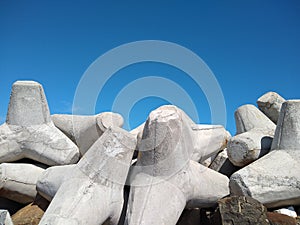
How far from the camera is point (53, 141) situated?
11.7ft

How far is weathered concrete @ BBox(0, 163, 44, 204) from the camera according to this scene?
3145 mm

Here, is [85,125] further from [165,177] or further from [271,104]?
[271,104]

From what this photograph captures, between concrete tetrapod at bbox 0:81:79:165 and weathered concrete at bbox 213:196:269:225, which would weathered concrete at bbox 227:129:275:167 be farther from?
concrete tetrapod at bbox 0:81:79:165

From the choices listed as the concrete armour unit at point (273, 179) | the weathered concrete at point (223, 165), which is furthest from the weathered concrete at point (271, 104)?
the concrete armour unit at point (273, 179)

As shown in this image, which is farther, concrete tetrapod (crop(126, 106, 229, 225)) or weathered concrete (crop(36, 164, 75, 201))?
weathered concrete (crop(36, 164, 75, 201))

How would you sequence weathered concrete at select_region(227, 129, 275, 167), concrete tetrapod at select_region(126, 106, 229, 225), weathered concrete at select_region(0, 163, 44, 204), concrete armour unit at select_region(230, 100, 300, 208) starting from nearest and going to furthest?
concrete tetrapod at select_region(126, 106, 229, 225) < concrete armour unit at select_region(230, 100, 300, 208) < weathered concrete at select_region(0, 163, 44, 204) < weathered concrete at select_region(227, 129, 275, 167)

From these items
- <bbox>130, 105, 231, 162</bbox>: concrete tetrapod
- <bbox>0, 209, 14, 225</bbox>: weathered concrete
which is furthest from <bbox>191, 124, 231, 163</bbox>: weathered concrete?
<bbox>0, 209, 14, 225</bbox>: weathered concrete

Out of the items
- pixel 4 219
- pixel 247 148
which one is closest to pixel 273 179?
pixel 247 148

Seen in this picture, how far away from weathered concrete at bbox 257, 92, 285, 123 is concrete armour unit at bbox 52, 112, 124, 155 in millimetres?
2148

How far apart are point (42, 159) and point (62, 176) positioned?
2.70 feet

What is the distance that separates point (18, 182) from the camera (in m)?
3.19

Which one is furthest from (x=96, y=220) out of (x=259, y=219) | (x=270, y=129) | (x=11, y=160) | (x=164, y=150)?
(x=270, y=129)

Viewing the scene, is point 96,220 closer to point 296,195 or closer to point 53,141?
point 53,141

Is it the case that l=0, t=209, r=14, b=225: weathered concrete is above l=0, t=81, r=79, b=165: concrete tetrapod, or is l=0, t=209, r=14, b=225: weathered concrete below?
below
